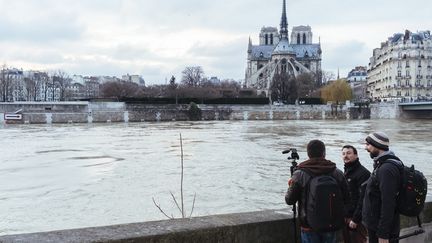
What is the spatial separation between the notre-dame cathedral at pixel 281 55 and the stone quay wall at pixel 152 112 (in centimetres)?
4290

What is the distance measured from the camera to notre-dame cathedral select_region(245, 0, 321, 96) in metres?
147

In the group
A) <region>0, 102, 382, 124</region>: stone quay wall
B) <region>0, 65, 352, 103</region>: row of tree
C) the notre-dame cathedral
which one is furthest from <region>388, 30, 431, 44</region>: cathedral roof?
<region>0, 102, 382, 124</region>: stone quay wall

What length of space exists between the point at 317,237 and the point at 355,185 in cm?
85

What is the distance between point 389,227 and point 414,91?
121407mm

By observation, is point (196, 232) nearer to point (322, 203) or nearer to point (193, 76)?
point (322, 203)

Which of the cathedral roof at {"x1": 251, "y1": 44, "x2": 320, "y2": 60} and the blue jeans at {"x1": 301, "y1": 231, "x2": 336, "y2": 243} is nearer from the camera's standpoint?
the blue jeans at {"x1": 301, "y1": 231, "x2": 336, "y2": 243}

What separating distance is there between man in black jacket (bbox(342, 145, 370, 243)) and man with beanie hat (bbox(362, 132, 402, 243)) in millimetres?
248

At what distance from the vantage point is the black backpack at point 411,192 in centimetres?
435

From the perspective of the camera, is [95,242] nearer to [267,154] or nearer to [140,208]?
[140,208]

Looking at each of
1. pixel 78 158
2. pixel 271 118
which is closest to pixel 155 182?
pixel 78 158

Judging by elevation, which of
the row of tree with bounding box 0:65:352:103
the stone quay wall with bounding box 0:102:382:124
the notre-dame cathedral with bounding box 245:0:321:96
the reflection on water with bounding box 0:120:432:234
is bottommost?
the reflection on water with bounding box 0:120:432:234

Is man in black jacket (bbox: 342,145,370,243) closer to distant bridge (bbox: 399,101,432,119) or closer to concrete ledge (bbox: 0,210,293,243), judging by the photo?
concrete ledge (bbox: 0,210,293,243)

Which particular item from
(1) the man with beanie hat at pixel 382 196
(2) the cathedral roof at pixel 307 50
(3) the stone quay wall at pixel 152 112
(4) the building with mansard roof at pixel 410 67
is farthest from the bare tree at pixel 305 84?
(1) the man with beanie hat at pixel 382 196

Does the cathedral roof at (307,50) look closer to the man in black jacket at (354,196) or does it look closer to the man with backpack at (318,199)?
the man in black jacket at (354,196)
